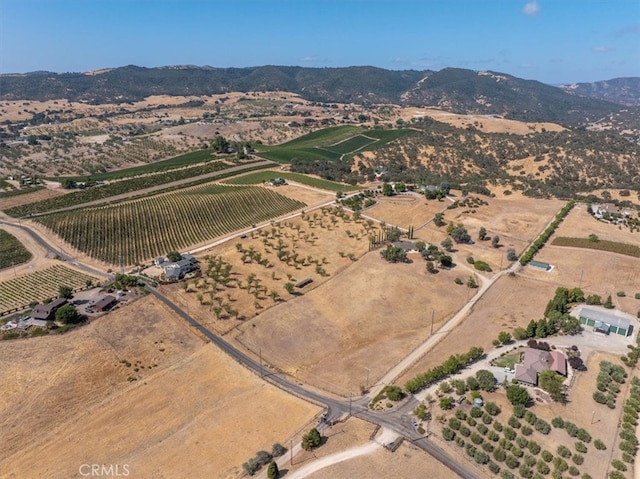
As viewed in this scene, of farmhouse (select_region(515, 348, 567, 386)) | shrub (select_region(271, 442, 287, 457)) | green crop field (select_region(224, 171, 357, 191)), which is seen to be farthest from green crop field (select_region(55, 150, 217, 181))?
farmhouse (select_region(515, 348, 567, 386))

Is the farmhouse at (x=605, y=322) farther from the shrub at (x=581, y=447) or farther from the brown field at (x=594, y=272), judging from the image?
the shrub at (x=581, y=447)

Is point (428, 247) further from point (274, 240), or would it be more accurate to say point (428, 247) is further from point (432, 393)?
point (432, 393)

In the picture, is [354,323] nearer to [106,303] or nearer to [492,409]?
[492,409]

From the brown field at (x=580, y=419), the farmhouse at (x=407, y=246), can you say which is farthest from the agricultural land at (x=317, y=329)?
the farmhouse at (x=407, y=246)

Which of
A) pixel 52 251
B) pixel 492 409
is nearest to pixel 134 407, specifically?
pixel 492 409

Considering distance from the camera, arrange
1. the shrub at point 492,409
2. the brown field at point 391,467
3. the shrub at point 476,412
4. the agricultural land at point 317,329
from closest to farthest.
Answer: the brown field at point 391,467 → the agricultural land at point 317,329 → the shrub at point 476,412 → the shrub at point 492,409

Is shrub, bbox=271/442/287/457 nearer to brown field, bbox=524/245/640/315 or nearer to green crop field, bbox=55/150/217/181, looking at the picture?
brown field, bbox=524/245/640/315
